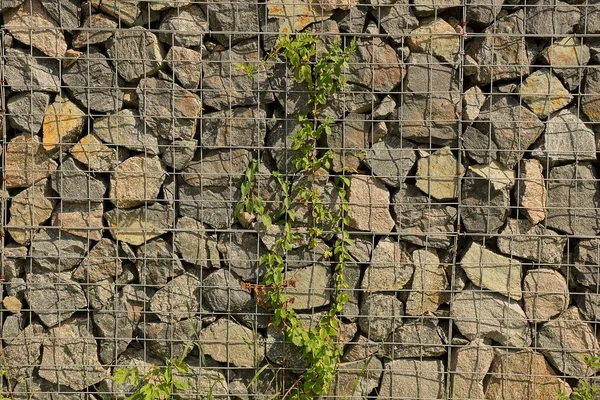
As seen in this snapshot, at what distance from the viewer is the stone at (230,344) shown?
350 centimetres

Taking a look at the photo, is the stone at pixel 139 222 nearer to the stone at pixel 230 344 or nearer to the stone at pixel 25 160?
the stone at pixel 25 160

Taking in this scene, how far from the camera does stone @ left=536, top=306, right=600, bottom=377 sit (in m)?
3.46

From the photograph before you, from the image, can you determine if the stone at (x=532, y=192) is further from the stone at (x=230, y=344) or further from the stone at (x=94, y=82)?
the stone at (x=94, y=82)

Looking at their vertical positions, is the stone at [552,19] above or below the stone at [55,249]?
above

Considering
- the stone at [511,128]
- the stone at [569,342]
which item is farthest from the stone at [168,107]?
the stone at [569,342]

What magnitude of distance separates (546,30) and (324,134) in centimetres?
127

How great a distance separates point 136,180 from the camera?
137 inches

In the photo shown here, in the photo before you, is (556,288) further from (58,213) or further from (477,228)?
(58,213)

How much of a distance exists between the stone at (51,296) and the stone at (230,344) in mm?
703

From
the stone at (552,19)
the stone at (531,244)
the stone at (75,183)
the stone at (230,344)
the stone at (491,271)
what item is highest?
the stone at (552,19)

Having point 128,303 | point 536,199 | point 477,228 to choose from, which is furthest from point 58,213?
point 536,199

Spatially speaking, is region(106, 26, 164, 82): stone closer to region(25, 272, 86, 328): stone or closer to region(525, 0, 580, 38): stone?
region(25, 272, 86, 328): stone

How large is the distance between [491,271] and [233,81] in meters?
1.69

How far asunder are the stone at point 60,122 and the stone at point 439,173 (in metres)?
1.81
